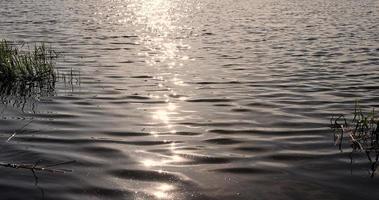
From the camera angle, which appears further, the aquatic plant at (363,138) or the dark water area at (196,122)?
the aquatic plant at (363,138)

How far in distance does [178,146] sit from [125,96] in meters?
5.24

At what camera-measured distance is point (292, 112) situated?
1189cm

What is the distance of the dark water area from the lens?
7.25 m

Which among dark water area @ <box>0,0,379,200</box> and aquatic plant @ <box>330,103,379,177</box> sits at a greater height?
aquatic plant @ <box>330,103,379,177</box>

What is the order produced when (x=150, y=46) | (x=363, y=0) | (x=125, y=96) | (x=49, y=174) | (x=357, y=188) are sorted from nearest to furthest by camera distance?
1. (x=357, y=188)
2. (x=49, y=174)
3. (x=125, y=96)
4. (x=150, y=46)
5. (x=363, y=0)

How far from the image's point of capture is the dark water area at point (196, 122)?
23.8 ft

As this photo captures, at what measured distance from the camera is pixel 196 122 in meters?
11.1

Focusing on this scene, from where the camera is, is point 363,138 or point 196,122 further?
point 196,122

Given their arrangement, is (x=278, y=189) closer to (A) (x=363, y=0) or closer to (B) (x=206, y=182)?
(B) (x=206, y=182)

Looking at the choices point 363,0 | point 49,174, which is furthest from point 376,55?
point 363,0

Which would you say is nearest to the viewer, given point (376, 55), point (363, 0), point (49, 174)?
point (49, 174)

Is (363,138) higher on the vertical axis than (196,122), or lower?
higher

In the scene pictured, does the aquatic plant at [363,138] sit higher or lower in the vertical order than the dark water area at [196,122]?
higher

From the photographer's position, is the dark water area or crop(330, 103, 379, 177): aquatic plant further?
crop(330, 103, 379, 177): aquatic plant
